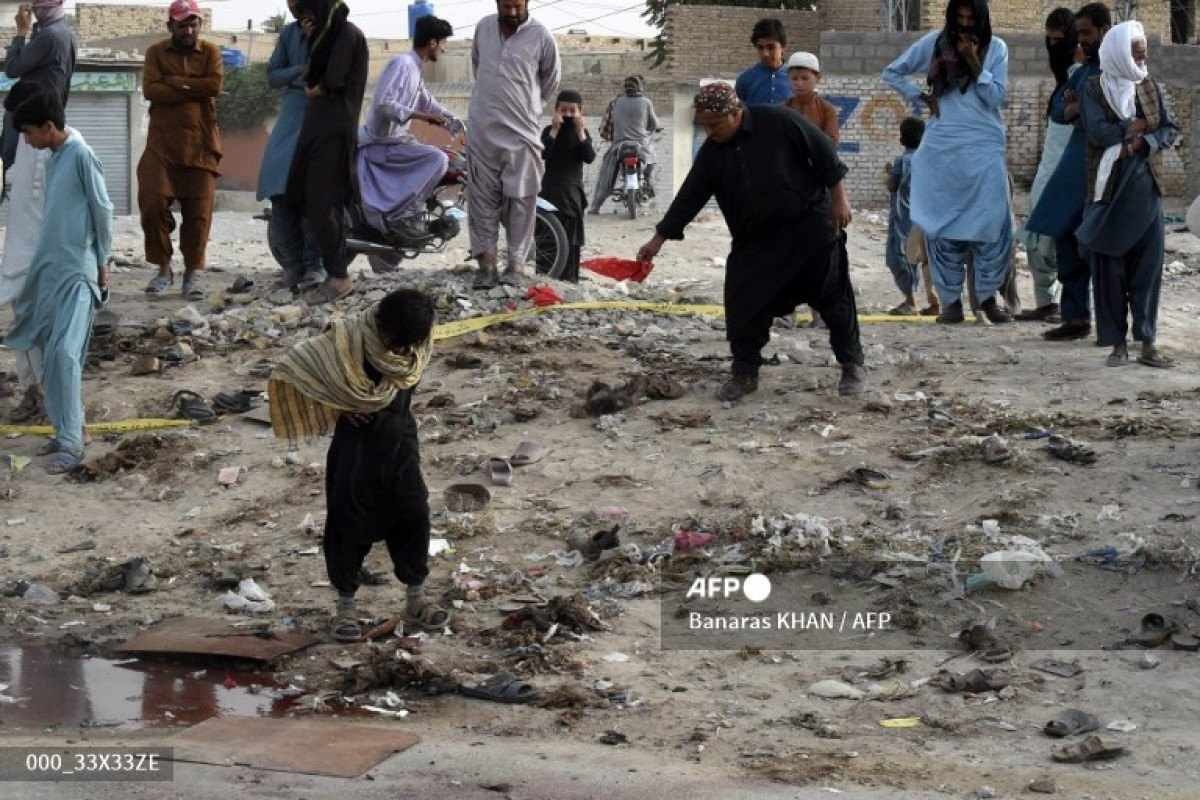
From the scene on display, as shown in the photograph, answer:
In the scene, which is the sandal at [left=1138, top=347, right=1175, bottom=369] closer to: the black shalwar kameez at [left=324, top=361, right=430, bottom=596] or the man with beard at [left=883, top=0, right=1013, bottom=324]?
the man with beard at [left=883, top=0, right=1013, bottom=324]

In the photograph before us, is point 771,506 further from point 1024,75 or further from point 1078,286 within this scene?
point 1024,75

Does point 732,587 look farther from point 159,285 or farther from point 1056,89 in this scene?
Result: point 159,285

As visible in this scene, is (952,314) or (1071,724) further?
(952,314)

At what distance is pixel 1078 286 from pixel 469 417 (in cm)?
338

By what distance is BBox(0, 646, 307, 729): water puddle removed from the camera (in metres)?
5.43

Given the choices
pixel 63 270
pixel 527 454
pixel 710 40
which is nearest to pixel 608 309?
pixel 527 454

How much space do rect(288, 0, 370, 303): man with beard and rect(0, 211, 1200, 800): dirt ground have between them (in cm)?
58

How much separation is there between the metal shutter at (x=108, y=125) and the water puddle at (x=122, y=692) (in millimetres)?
19297

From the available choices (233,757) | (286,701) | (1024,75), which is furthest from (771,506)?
(1024,75)

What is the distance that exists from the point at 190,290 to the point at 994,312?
4.76 meters

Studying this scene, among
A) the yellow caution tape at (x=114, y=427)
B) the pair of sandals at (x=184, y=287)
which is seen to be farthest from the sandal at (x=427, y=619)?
the pair of sandals at (x=184, y=287)

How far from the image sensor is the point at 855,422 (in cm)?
826

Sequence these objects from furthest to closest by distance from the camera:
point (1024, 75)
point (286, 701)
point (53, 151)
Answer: point (1024, 75) → point (53, 151) → point (286, 701)

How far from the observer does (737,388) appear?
28.3 ft
